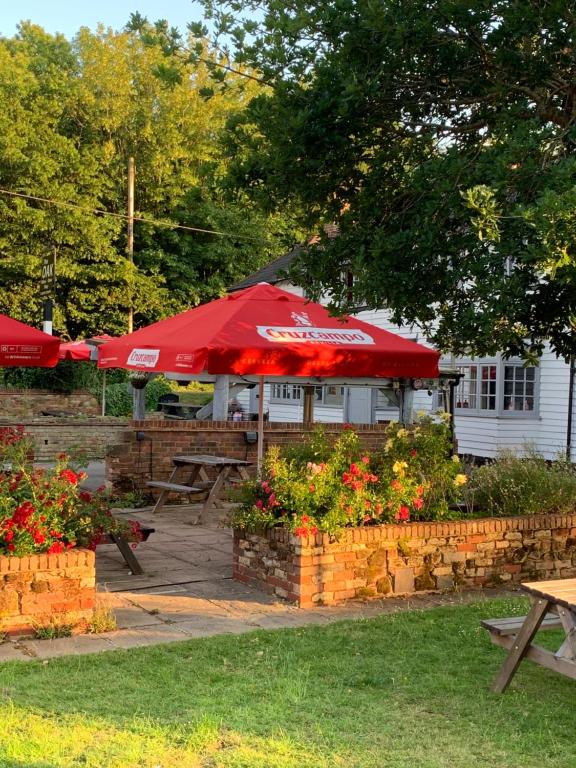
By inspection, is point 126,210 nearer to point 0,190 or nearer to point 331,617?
point 0,190

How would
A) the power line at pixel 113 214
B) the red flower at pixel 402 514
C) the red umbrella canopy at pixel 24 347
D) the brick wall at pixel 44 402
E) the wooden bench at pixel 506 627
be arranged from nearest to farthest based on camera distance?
1. the wooden bench at pixel 506 627
2. the red flower at pixel 402 514
3. the red umbrella canopy at pixel 24 347
4. the brick wall at pixel 44 402
5. the power line at pixel 113 214

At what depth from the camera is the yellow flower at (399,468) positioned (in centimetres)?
777

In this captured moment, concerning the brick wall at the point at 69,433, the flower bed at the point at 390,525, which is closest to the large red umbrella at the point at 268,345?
the flower bed at the point at 390,525

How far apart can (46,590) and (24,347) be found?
13.0 feet

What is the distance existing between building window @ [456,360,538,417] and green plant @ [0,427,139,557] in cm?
1273

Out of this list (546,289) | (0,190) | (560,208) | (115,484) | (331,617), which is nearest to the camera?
(560,208)

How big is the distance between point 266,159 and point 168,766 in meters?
6.40

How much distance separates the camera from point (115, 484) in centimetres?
1291

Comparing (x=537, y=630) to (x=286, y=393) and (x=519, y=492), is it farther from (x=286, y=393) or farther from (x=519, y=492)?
(x=286, y=393)

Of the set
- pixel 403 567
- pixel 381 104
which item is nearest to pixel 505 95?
pixel 381 104

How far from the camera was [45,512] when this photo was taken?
651 centimetres

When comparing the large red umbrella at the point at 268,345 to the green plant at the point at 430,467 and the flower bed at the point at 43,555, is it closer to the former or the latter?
the green plant at the point at 430,467

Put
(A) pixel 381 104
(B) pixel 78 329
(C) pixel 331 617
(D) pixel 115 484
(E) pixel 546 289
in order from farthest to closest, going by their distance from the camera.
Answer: (B) pixel 78 329 → (D) pixel 115 484 → (A) pixel 381 104 → (E) pixel 546 289 → (C) pixel 331 617

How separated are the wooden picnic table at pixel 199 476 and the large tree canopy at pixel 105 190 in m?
18.5
